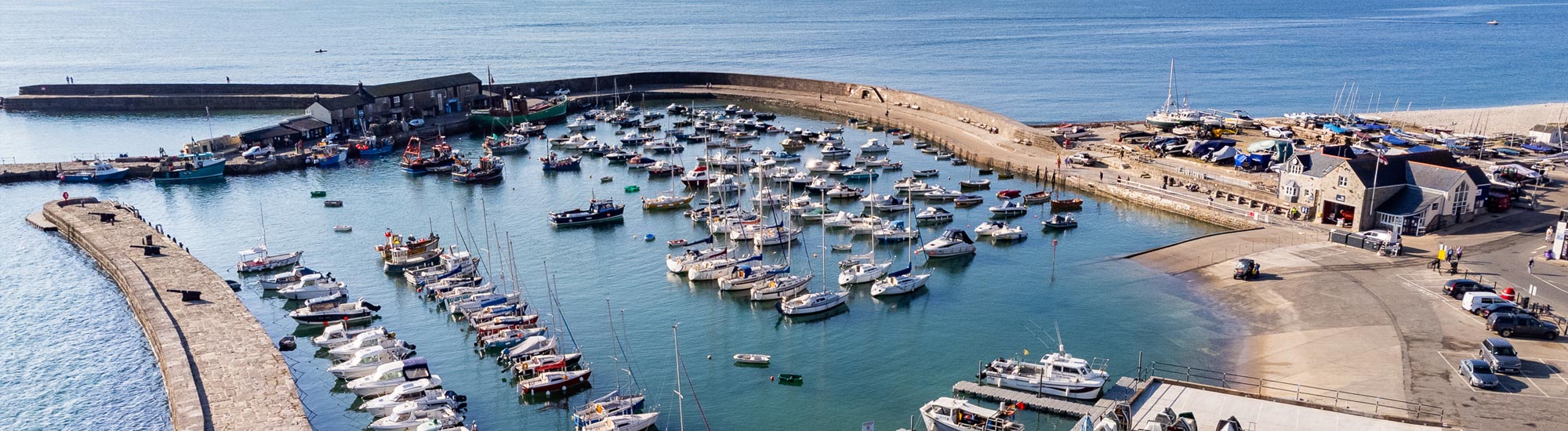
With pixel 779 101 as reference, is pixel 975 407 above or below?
below

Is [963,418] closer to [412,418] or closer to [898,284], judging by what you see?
[898,284]

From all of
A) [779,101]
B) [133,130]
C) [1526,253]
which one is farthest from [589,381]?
[133,130]

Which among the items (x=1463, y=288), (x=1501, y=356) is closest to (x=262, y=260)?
(x=1501, y=356)

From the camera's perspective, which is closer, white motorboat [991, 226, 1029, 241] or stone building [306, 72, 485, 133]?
white motorboat [991, 226, 1029, 241]

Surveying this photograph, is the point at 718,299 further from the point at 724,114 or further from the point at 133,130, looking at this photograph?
the point at 133,130

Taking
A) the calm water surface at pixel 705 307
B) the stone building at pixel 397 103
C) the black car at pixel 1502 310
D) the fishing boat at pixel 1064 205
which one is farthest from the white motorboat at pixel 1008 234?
the stone building at pixel 397 103

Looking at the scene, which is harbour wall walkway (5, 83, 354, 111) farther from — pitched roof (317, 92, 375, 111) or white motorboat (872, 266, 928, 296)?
white motorboat (872, 266, 928, 296)

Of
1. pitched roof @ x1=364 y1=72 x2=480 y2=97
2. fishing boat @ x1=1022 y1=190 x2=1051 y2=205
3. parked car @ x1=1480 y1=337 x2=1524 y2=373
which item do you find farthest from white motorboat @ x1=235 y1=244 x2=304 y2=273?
parked car @ x1=1480 y1=337 x2=1524 y2=373
